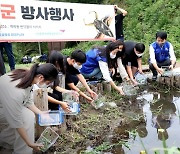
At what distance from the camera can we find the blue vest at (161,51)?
21.9 ft

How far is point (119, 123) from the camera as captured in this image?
4.66 m

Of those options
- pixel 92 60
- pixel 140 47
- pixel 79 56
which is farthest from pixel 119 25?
pixel 79 56

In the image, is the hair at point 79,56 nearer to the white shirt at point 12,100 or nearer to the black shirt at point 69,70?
the black shirt at point 69,70

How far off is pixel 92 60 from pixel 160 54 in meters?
1.73

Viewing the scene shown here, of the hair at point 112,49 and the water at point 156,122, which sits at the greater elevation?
the hair at point 112,49

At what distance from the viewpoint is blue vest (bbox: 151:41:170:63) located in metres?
6.67

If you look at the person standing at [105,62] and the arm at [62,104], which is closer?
the arm at [62,104]

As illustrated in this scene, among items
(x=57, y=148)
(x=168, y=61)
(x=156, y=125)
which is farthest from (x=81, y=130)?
(x=168, y=61)

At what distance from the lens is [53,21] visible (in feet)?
26.9

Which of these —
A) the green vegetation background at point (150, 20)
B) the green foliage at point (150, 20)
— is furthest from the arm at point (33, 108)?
the green foliage at point (150, 20)

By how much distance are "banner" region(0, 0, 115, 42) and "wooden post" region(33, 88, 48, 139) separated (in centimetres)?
352

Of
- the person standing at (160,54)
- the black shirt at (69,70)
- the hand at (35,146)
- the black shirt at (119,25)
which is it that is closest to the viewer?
the hand at (35,146)

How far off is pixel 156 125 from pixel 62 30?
4.74 meters

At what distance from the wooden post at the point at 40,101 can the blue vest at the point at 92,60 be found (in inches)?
76.6
